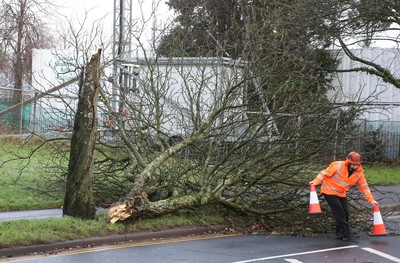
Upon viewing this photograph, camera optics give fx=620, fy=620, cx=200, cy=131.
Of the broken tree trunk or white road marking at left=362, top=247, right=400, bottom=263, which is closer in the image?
white road marking at left=362, top=247, right=400, bottom=263

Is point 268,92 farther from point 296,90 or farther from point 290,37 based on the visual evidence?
point 290,37

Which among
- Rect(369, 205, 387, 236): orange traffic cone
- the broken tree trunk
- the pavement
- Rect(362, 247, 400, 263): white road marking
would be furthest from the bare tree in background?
Rect(362, 247, 400, 263): white road marking

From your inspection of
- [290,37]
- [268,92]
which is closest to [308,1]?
[290,37]

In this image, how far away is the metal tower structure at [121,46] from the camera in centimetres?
1440

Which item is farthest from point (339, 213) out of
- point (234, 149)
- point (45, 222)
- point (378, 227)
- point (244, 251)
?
point (45, 222)

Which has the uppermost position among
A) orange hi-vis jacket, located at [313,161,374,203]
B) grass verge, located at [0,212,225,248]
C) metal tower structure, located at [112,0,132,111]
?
metal tower structure, located at [112,0,132,111]

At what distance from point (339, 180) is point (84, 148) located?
14.4ft

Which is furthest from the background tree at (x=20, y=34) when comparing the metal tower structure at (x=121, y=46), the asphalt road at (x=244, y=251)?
the asphalt road at (x=244, y=251)

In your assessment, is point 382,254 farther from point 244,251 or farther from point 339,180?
point 244,251

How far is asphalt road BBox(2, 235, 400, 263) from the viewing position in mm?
8602

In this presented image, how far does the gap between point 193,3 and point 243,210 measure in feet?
63.9

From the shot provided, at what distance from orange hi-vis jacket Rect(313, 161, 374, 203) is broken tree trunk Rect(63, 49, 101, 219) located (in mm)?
3869

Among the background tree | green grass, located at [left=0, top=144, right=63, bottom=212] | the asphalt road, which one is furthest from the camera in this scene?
the background tree

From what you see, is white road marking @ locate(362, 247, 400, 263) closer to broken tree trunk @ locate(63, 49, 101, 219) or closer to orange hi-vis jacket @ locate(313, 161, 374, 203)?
orange hi-vis jacket @ locate(313, 161, 374, 203)
